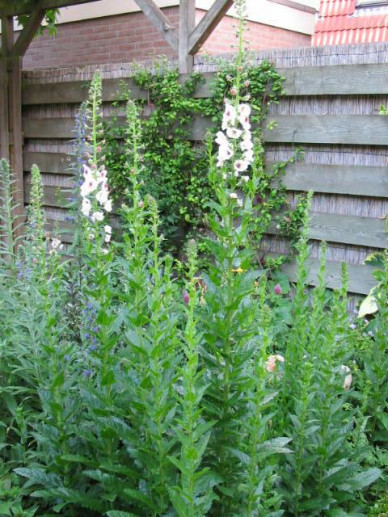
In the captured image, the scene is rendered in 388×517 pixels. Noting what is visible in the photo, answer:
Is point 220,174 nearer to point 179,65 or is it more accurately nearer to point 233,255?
point 233,255

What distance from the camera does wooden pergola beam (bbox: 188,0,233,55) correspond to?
15.6 ft

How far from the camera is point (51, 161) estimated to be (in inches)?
265

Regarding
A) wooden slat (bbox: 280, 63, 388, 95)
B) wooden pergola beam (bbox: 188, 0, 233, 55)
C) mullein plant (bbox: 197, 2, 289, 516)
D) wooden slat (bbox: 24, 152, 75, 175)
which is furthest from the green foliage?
wooden slat (bbox: 24, 152, 75, 175)

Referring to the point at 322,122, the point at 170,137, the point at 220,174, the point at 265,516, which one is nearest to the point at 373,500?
the point at 265,516

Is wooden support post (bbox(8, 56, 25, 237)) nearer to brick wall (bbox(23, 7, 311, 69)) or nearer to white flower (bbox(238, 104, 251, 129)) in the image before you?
brick wall (bbox(23, 7, 311, 69))

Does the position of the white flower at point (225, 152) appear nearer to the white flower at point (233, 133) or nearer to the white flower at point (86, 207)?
the white flower at point (233, 133)

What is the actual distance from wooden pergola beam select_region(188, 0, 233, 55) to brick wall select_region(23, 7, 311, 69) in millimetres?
3049

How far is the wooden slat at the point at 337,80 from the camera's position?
4131 millimetres

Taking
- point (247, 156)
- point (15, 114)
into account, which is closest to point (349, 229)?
point (247, 156)

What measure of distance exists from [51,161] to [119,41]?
10.2ft

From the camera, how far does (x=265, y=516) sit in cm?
191

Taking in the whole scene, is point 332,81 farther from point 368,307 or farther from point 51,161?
point 51,161

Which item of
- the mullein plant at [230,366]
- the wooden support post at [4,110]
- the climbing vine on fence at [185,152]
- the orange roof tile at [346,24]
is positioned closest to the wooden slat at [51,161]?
the wooden support post at [4,110]

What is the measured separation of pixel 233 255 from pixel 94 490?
101 cm
